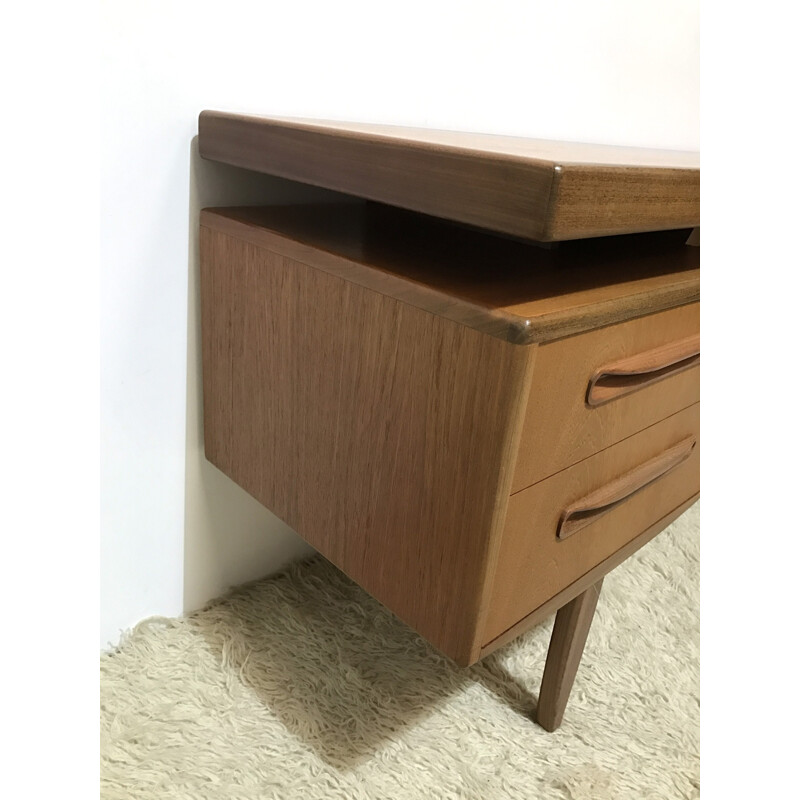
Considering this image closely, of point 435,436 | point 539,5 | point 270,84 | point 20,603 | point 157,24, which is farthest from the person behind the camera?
point 539,5

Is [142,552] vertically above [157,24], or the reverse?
[157,24]

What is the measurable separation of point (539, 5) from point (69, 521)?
904 millimetres

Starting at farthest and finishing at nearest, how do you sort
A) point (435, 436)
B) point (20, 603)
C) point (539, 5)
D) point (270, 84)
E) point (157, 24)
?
point (539, 5) → point (270, 84) → point (157, 24) → point (435, 436) → point (20, 603)

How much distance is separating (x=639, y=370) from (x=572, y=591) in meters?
0.22

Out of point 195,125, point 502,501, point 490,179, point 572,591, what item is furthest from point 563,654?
point 195,125

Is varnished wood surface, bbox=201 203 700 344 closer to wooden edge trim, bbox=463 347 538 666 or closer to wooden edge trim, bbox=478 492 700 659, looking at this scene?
wooden edge trim, bbox=463 347 538 666

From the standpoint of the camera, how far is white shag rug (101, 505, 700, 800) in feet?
2.34

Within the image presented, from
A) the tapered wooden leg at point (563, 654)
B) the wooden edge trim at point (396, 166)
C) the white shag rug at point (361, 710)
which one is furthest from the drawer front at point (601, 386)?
the white shag rug at point (361, 710)

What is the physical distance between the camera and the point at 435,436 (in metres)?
0.53

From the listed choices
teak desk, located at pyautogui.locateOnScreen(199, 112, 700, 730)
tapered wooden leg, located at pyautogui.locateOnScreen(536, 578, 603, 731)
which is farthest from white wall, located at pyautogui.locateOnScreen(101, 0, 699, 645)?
tapered wooden leg, located at pyautogui.locateOnScreen(536, 578, 603, 731)

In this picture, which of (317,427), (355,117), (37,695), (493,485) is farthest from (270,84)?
(37,695)

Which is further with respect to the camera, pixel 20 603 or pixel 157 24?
pixel 157 24

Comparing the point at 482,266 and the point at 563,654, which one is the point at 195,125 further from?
the point at 563,654

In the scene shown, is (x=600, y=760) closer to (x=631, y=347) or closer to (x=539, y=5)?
(x=631, y=347)
